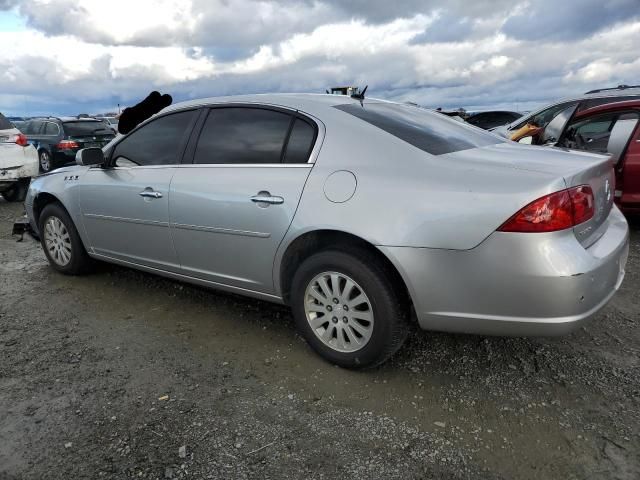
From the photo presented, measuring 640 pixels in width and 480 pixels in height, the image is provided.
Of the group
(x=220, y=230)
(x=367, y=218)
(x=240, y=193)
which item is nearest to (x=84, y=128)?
(x=220, y=230)

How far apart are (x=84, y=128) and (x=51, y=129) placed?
868 mm

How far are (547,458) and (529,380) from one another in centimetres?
66

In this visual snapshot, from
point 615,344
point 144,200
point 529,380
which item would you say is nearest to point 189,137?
point 144,200

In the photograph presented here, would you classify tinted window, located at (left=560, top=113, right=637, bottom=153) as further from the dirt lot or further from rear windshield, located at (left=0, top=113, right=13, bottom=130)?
rear windshield, located at (left=0, top=113, right=13, bottom=130)

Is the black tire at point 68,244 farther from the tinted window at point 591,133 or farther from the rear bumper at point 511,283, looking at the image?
the tinted window at point 591,133

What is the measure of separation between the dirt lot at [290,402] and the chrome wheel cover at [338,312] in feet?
0.70

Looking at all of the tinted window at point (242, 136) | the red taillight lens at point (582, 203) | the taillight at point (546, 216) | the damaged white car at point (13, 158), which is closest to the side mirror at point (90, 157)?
the tinted window at point (242, 136)

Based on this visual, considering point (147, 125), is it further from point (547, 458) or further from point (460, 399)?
point (547, 458)

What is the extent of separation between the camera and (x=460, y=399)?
2.70m

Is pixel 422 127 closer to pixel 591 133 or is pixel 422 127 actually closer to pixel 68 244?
pixel 68 244

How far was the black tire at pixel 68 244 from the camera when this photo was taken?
453 centimetres

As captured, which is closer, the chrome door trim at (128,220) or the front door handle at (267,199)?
the front door handle at (267,199)

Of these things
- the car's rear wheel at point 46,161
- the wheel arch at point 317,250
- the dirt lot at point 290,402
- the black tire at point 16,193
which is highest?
the wheel arch at point 317,250

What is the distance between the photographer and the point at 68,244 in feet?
15.3
